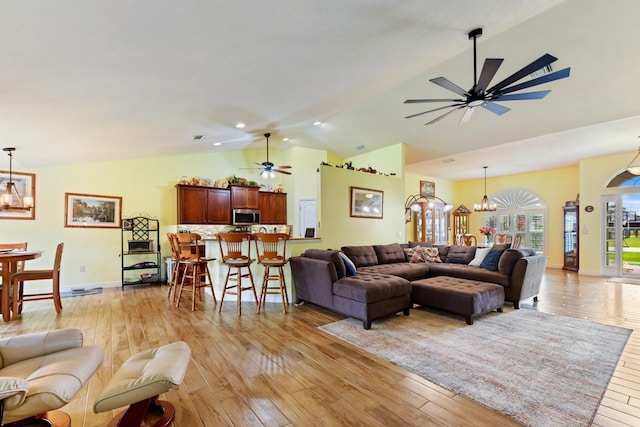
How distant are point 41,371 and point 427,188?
409 inches

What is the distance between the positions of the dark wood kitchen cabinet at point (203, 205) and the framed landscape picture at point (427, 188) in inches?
261

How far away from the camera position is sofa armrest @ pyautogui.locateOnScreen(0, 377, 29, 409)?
1.27 m

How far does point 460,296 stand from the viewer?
3.68 meters

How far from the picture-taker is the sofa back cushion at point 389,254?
556 cm

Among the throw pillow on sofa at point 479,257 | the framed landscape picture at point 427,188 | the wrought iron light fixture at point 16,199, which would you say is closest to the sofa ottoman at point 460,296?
the throw pillow on sofa at point 479,257

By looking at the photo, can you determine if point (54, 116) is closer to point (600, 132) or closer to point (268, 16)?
point (268, 16)

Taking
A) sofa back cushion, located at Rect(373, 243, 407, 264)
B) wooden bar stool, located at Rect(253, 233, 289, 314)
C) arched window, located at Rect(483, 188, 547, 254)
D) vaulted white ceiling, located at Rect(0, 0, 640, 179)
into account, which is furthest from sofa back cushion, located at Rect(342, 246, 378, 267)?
arched window, located at Rect(483, 188, 547, 254)

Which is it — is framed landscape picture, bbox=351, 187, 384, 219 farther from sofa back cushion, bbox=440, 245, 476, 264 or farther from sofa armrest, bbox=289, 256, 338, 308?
sofa armrest, bbox=289, 256, 338, 308

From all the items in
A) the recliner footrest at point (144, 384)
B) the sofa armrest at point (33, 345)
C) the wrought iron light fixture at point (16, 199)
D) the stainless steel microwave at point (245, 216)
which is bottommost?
the recliner footrest at point (144, 384)

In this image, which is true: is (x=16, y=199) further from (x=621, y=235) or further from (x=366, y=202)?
(x=621, y=235)

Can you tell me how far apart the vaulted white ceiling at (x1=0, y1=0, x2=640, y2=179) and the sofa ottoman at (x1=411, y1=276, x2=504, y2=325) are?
9.31 feet

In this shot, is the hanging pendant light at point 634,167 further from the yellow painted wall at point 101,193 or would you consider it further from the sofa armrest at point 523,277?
the yellow painted wall at point 101,193

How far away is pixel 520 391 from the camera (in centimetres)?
213

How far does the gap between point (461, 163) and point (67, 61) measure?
28.2ft
